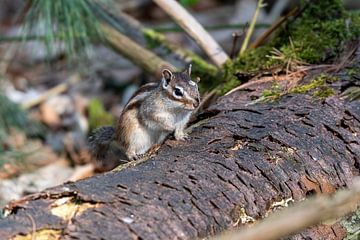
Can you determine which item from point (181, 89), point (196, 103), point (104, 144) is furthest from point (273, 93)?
point (104, 144)

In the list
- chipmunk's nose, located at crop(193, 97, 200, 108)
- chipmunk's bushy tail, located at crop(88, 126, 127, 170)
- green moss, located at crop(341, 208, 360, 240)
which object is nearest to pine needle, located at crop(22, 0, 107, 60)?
chipmunk's bushy tail, located at crop(88, 126, 127, 170)

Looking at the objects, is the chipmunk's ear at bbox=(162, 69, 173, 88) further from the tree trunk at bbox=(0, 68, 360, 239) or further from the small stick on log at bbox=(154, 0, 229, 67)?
the tree trunk at bbox=(0, 68, 360, 239)

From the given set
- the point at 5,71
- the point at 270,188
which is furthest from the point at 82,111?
the point at 270,188

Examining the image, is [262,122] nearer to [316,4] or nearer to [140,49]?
[316,4]

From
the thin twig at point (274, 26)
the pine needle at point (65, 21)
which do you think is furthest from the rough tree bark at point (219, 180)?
the pine needle at point (65, 21)

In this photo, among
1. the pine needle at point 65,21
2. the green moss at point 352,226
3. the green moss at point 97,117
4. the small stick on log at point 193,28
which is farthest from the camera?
the green moss at point 97,117

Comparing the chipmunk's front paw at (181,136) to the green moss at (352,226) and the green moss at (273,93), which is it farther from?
the green moss at (352,226)
